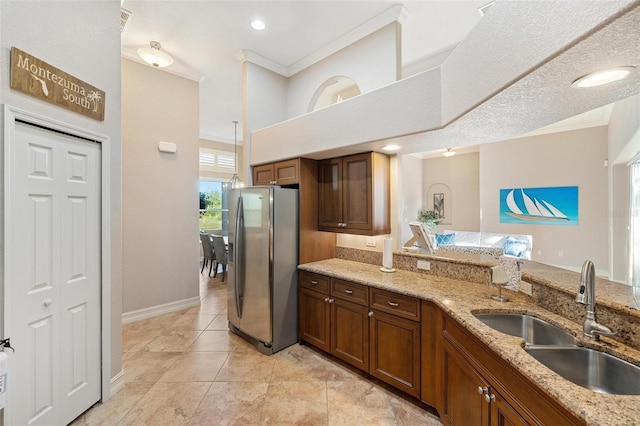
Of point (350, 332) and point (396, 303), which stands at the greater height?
point (396, 303)

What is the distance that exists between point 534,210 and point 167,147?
7.93 m

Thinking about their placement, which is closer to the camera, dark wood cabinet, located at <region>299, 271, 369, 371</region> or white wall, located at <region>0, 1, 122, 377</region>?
white wall, located at <region>0, 1, 122, 377</region>

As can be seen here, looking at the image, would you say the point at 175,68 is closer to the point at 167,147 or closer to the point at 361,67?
the point at 167,147

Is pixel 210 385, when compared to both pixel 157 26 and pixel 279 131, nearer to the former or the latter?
pixel 279 131

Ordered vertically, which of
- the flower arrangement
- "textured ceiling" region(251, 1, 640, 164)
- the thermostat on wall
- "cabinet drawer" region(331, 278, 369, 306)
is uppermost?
the thermostat on wall

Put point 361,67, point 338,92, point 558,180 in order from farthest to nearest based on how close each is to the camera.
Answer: point 558,180
point 338,92
point 361,67

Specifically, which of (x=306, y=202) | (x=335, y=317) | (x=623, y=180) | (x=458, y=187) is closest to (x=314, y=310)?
(x=335, y=317)

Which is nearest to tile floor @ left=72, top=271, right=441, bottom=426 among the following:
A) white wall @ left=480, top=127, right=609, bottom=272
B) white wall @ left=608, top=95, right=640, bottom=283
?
white wall @ left=608, top=95, right=640, bottom=283

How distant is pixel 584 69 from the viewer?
1.14 metres

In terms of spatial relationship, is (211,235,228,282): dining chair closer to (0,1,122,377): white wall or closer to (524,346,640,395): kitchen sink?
(0,1,122,377): white wall

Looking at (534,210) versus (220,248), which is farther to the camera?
(534,210)

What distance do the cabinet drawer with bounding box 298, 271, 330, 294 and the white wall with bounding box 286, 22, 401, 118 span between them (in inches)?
89.0

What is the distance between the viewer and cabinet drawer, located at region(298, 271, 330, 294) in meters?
2.80

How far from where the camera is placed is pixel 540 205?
635 cm
